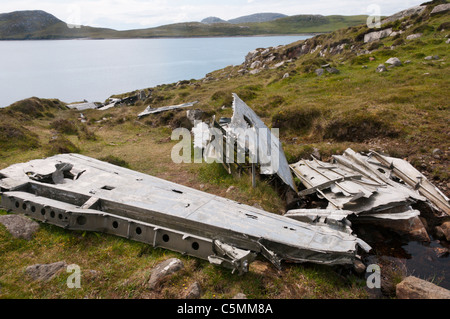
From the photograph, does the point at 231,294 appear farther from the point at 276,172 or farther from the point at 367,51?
the point at 367,51

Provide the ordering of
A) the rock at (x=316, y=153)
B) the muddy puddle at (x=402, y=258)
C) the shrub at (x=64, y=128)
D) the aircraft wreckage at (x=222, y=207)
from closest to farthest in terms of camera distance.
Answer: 1. the aircraft wreckage at (x=222, y=207)
2. the muddy puddle at (x=402, y=258)
3. the rock at (x=316, y=153)
4. the shrub at (x=64, y=128)

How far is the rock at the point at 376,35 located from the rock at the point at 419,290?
→ 31.1 metres

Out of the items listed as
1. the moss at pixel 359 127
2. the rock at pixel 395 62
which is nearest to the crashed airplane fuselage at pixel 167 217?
the moss at pixel 359 127

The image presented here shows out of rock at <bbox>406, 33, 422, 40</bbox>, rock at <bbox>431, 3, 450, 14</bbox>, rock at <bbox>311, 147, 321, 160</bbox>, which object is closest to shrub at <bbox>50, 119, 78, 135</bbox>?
rock at <bbox>311, 147, 321, 160</bbox>

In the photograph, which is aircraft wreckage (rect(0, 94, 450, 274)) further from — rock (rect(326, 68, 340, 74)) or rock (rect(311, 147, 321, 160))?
rock (rect(326, 68, 340, 74))

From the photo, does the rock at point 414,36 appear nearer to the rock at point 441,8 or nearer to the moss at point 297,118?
the rock at point 441,8

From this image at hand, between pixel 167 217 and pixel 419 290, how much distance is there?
4759mm

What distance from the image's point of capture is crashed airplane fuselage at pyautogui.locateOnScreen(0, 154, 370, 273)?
16.8 ft

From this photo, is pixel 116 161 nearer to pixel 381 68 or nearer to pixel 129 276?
pixel 129 276

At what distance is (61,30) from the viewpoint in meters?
120

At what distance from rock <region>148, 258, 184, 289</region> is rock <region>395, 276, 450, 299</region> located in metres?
4.06

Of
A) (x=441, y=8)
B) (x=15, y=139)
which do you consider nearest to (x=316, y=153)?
(x=15, y=139)

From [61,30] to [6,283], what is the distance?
484ft

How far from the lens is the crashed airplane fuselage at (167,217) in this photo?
5133 millimetres
